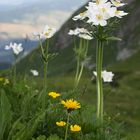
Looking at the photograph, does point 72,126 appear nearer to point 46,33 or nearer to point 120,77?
point 46,33

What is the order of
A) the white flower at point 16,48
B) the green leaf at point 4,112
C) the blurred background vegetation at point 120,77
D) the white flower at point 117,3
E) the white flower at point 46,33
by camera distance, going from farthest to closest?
the blurred background vegetation at point 120,77 < the white flower at point 16,48 < the white flower at point 46,33 < the white flower at point 117,3 < the green leaf at point 4,112

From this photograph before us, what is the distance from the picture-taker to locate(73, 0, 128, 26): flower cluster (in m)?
5.36

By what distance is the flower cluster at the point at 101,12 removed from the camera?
5.36 metres

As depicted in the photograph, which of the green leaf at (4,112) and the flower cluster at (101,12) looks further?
the flower cluster at (101,12)

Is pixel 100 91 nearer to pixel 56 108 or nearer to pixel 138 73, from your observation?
pixel 56 108

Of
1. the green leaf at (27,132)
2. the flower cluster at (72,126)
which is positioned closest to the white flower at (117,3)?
A: the flower cluster at (72,126)

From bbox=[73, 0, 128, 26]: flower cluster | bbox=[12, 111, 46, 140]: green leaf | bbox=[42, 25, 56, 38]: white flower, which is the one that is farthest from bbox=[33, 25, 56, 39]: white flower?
bbox=[12, 111, 46, 140]: green leaf

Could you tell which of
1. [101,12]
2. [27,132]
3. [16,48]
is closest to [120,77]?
[16,48]

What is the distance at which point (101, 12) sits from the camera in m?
5.50

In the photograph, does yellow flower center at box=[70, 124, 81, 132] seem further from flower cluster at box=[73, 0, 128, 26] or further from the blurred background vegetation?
flower cluster at box=[73, 0, 128, 26]

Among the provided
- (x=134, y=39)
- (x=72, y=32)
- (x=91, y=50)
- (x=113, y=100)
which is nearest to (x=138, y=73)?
(x=113, y=100)

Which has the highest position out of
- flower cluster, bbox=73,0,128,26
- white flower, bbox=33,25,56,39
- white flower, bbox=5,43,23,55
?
flower cluster, bbox=73,0,128,26

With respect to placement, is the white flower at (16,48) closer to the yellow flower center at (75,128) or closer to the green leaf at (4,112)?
the green leaf at (4,112)

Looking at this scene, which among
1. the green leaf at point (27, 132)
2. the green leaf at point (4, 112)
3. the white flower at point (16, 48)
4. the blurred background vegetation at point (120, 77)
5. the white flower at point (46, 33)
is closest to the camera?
the green leaf at point (27, 132)
